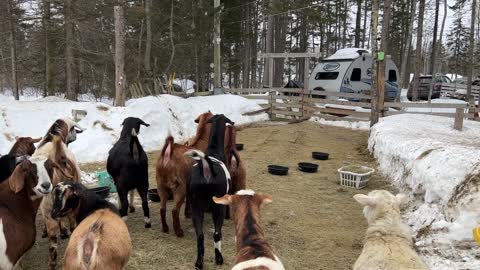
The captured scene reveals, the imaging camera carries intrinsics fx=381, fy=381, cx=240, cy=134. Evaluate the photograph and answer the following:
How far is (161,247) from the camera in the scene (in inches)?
190

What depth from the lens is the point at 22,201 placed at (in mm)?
3916

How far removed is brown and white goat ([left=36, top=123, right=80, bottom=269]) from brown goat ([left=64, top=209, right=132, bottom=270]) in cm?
108

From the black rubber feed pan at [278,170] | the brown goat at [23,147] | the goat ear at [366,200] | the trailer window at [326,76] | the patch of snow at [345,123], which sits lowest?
the black rubber feed pan at [278,170]

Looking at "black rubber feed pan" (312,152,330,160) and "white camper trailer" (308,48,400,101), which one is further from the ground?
"white camper trailer" (308,48,400,101)

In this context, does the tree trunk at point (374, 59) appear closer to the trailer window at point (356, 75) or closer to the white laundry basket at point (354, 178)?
the white laundry basket at point (354, 178)

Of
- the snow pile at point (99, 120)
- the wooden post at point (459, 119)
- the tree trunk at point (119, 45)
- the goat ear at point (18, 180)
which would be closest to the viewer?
the goat ear at point (18, 180)

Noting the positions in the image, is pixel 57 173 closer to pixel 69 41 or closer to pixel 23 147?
pixel 23 147

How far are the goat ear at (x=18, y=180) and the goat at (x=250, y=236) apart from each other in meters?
2.09

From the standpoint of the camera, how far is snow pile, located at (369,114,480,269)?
3.84 m

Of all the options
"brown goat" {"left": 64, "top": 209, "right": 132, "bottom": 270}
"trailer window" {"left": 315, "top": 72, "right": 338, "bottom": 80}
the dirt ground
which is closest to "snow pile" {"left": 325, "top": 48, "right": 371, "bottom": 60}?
"trailer window" {"left": 315, "top": 72, "right": 338, "bottom": 80}

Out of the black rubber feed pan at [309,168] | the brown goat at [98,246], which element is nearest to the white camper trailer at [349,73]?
the black rubber feed pan at [309,168]

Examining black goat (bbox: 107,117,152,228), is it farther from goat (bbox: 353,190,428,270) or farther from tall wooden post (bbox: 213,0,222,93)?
tall wooden post (bbox: 213,0,222,93)

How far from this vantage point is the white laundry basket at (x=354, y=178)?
7.36 m

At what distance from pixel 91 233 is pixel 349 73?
18.5 metres
